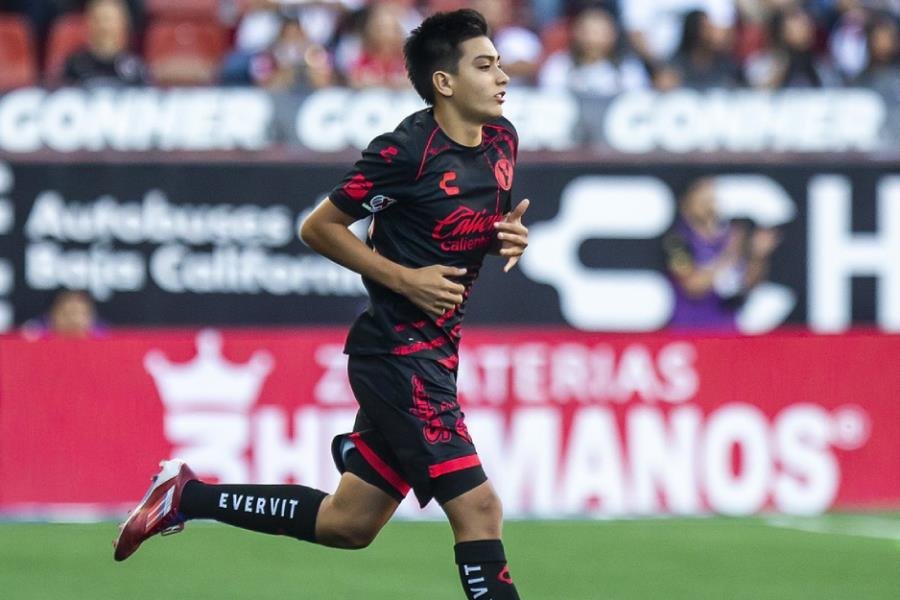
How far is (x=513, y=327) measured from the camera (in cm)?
1113

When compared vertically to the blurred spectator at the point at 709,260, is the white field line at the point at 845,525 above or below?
below

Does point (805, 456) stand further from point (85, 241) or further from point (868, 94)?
point (85, 241)

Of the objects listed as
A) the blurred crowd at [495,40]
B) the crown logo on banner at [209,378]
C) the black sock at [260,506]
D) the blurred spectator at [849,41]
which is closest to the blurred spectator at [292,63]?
the blurred crowd at [495,40]

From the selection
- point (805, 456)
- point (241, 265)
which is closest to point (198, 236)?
point (241, 265)

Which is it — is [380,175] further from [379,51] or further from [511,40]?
[511,40]

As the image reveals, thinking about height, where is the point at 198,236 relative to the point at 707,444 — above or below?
above

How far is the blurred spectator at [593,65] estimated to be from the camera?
12.2 metres

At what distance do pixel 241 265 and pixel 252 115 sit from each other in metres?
0.93

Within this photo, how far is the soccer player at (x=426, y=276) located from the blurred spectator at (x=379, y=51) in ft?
19.0

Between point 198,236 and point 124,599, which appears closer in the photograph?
point 124,599

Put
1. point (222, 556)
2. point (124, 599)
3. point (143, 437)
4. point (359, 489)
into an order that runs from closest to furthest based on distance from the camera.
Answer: point (359, 489) → point (124, 599) → point (222, 556) → point (143, 437)

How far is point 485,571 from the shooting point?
5.57 m

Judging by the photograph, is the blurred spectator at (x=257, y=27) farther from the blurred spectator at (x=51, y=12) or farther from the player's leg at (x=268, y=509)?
the player's leg at (x=268, y=509)

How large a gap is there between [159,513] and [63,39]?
23.7 ft
